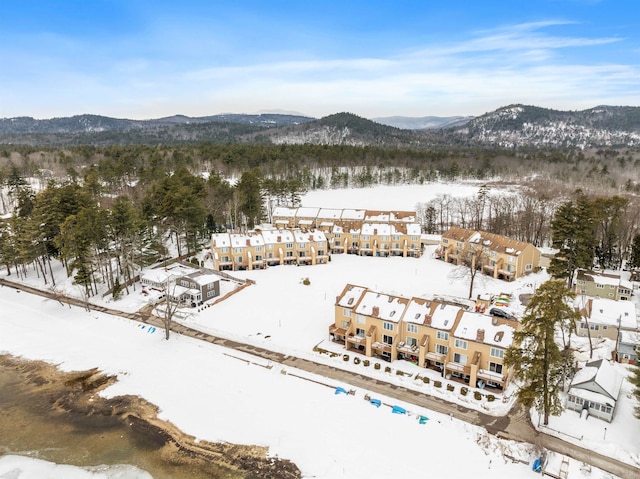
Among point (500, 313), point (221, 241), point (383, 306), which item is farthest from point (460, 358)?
point (221, 241)

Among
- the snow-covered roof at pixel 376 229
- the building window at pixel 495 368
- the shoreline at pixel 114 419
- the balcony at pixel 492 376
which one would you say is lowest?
the shoreline at pixel 114 419

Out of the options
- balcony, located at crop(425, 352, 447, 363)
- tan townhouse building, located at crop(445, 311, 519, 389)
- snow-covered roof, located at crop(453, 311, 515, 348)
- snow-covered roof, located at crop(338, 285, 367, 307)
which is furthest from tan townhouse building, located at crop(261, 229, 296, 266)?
tan townhouse building, located at crop(445, 311, 519, 389)

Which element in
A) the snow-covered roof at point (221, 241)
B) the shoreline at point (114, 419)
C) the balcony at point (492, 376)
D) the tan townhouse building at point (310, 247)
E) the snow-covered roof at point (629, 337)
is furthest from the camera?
the tan townhouse building at point (310, 247)

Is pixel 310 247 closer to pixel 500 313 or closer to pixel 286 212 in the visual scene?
pixel 286 212

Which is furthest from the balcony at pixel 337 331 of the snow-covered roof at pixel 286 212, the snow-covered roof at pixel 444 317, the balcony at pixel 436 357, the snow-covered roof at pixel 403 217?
the snow-covered roof at pixel 286 212

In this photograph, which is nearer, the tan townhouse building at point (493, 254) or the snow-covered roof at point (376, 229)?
the tan townhouse building at point (493, 254)

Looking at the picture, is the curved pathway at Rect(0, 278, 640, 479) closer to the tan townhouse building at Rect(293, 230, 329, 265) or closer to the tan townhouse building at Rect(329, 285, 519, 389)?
the tan townhouse building at Rect(329, 285, 519, 389)

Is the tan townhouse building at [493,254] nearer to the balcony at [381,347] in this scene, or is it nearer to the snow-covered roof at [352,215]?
the snow-covered roof at [352,215]
